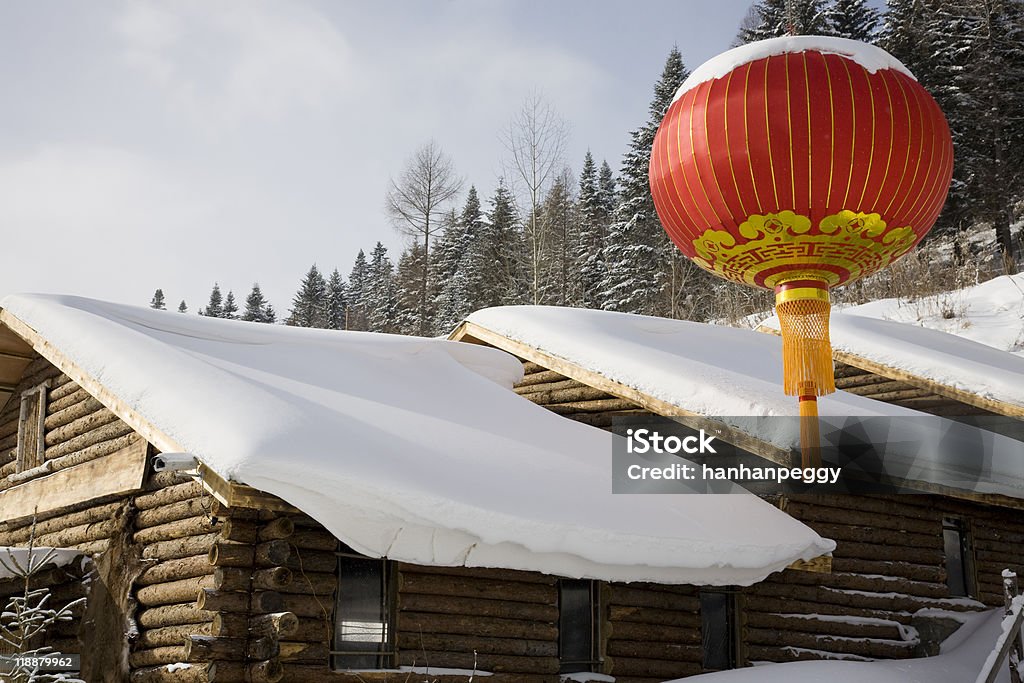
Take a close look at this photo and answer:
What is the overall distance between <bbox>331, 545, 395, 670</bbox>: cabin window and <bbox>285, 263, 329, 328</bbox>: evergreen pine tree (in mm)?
41889

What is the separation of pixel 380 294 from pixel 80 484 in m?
34.6

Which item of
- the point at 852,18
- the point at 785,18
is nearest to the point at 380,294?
the point at 785,18

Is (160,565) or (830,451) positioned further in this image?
(830,451)

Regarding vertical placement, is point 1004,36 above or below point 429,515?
above

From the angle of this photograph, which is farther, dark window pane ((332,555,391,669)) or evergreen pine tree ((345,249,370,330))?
evergreen pine tree ((345,249,370,330))

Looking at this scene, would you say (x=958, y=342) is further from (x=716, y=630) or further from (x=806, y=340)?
(x=806, y=340)

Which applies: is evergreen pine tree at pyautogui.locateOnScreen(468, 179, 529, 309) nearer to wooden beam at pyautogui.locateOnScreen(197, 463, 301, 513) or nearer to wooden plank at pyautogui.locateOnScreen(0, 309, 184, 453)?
wooden plank at pyautogui.locateOnScreen(0, 309, 184, 453)

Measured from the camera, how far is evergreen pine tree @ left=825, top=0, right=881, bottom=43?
3334cm

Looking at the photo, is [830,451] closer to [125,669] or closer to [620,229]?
[125,669]

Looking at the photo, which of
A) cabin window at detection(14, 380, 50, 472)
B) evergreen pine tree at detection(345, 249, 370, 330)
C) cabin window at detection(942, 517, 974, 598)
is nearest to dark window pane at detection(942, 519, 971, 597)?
cabin window at detection(942, 517, 974, 598)

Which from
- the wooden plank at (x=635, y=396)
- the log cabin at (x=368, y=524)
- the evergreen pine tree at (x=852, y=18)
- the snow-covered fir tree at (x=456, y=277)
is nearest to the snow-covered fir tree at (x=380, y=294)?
the snow-covered fir tree at (x=456, y=277)

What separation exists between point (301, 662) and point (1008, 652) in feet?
20.1

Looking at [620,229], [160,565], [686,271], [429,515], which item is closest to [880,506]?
[429,515]

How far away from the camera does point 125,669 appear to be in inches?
319
